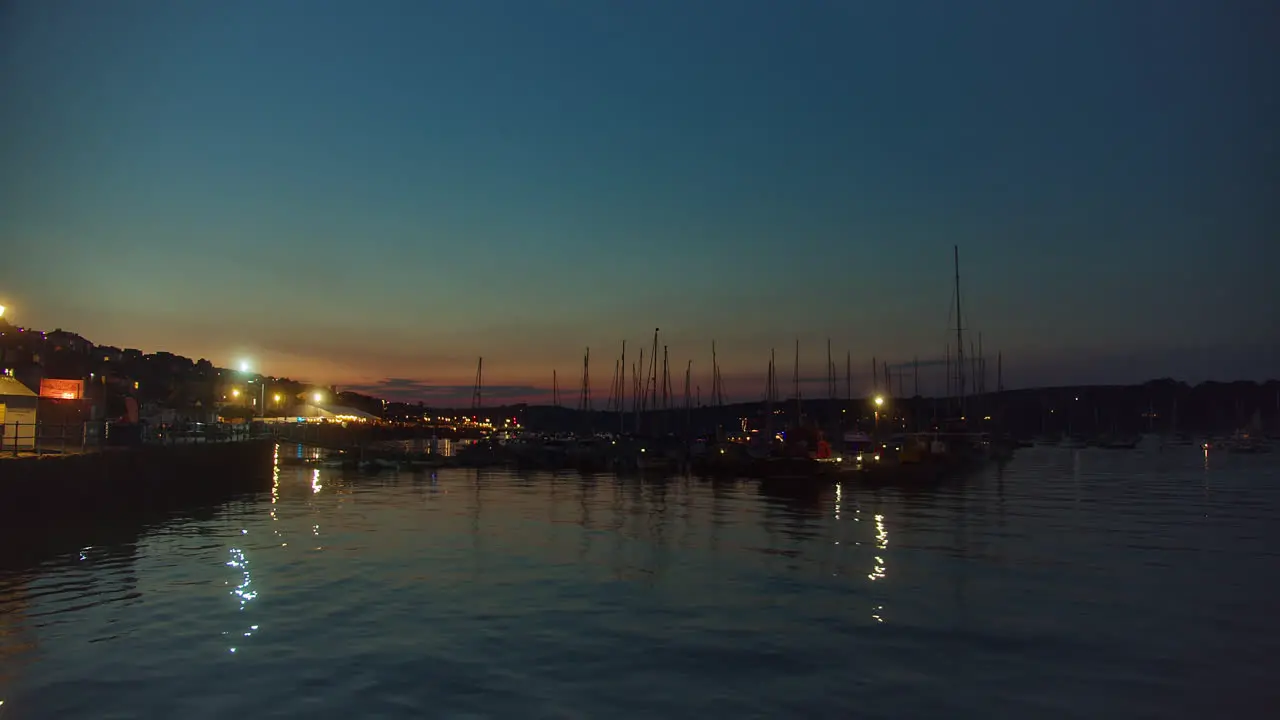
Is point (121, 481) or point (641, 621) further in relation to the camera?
point (121, 481)

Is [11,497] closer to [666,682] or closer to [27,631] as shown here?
[27,631]

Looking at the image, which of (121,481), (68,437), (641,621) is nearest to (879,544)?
(641,621)

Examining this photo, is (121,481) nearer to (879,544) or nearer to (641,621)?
(641,621)

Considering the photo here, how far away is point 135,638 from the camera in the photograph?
1593 cm

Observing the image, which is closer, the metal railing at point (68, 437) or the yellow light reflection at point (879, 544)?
the yellow light reflection at point (879, 544)

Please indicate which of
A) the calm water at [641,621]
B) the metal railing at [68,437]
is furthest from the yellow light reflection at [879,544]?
the metal railing at [68,437]

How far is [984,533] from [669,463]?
56253 mm

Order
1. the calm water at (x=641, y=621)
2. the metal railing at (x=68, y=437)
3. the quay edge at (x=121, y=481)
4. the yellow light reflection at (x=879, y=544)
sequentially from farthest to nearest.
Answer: the metal railing at (x=68, y=437) → the quay edge at (x=121, y=481) → the yellow light reflection at (x=879, y=544) → the calm water at (x=641, y=621)

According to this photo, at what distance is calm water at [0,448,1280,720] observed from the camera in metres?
13.2

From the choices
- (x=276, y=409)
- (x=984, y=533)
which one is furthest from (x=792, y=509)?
(x=276, y=409)

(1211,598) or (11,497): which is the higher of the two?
(11,497)

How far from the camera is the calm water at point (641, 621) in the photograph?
13250 millimetres

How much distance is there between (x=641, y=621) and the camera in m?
18.4

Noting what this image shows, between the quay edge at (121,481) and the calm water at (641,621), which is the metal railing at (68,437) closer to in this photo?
the quay edge at (121,481)
